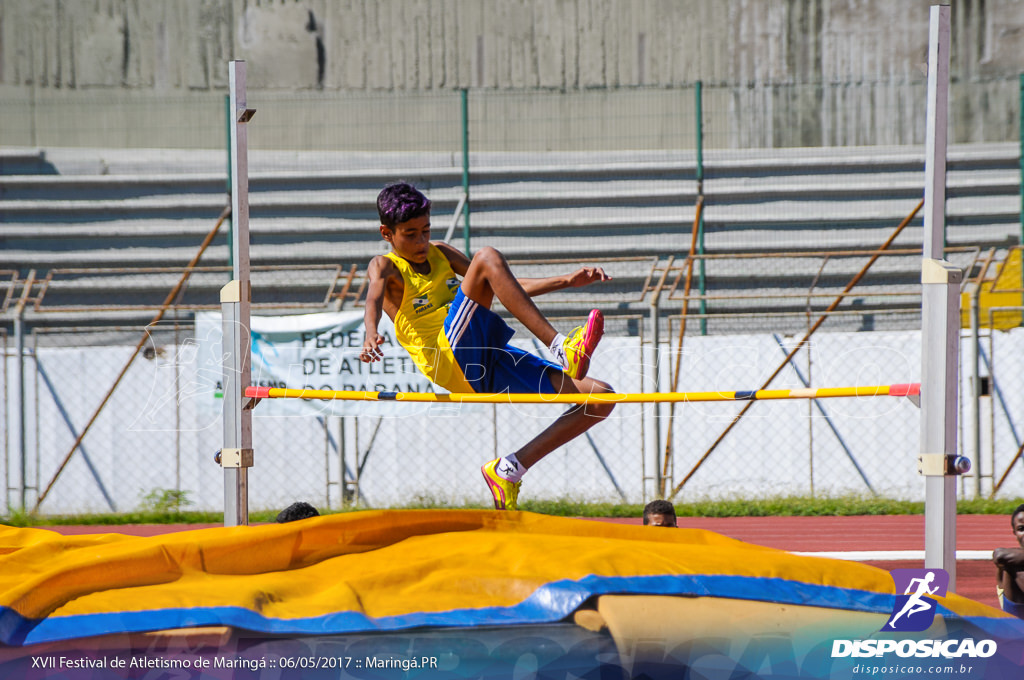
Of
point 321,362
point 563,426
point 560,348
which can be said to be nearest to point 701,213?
point 321,362

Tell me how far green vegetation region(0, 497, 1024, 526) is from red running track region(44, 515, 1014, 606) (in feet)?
0.36

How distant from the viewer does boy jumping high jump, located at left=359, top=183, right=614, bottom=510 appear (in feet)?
13.1

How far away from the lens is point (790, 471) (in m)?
8.51

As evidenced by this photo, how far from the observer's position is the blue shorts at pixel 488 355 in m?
4.06

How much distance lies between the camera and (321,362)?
8203 millimetres

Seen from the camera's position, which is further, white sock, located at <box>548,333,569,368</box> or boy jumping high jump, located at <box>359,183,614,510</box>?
boy jumping high jump, located at <box>359,183,614,510</box>

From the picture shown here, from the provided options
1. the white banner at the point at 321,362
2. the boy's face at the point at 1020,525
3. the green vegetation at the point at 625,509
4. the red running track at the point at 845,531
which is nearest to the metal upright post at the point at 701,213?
the green vegetation at the point at 625,509

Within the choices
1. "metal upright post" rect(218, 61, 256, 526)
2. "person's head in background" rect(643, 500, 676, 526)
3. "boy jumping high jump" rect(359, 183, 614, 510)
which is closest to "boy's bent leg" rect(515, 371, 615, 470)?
"boy jumping high jump" rect(359, 183, 614, 510)

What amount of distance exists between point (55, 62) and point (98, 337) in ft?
14.9

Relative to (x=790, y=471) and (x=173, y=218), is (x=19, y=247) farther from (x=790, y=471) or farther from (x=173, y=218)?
(x=790, y=471)

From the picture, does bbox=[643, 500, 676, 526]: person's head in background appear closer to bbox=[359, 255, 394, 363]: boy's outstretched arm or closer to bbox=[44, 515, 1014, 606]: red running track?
bbox=[359, 255, 394, 363]: boy's outstretched arm

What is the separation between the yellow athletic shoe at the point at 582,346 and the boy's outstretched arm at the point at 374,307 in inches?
28.0

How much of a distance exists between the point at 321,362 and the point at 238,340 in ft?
13.5

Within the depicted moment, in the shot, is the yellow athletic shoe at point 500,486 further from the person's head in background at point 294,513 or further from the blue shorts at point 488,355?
the person's head in background at point 294,513
